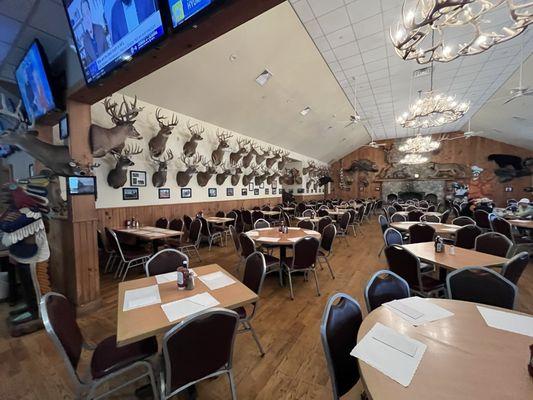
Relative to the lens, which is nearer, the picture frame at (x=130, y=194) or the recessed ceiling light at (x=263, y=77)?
the picture frame at (x=130, y=194)

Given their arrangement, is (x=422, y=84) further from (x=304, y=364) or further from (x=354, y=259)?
(x=304, y=364)

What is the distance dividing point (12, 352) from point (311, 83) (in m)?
7.66

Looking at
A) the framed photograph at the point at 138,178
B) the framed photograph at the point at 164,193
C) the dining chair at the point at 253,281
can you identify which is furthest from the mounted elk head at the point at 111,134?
the dining chair at the point at 253,281

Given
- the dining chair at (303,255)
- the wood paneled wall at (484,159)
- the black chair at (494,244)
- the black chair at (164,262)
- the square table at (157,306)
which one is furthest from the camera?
the wood paneled wall at (484,159)

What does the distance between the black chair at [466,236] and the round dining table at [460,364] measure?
3.22 m

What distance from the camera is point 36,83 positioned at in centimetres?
302

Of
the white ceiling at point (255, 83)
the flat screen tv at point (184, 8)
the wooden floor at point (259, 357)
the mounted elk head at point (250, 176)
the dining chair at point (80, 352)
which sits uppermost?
the white ceiling at point (255, 83)

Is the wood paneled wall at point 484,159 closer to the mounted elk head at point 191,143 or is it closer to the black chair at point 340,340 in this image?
the mounted elk head at point 191,143

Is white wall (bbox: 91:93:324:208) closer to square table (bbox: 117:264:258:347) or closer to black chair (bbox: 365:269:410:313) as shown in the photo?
square table (bbox: 117:264:258:347)

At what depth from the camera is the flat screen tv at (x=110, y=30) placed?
5.55 ft

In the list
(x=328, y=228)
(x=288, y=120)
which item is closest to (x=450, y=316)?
(x=328, y=228)

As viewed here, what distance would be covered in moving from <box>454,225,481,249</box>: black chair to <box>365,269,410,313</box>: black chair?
3.06 meters

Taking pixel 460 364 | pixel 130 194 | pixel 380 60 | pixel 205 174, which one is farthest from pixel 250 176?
pixel 460 364

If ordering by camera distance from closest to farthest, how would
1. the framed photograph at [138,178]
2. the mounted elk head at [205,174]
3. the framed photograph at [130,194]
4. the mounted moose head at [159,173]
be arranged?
the framed photograph at [130,194]
the framed photograph at [138,178]
the mounted moose head at [159,173]
the mounted elk head at [205,174]
